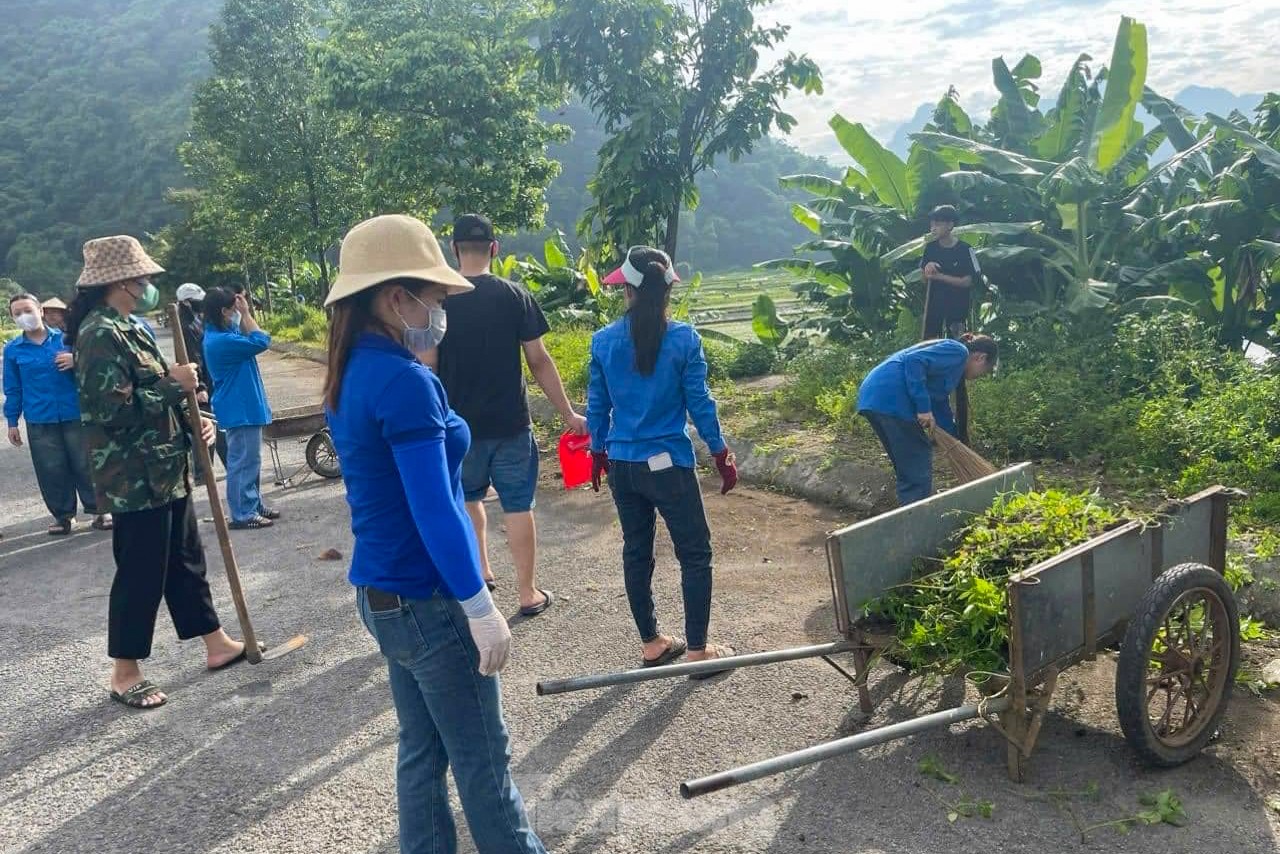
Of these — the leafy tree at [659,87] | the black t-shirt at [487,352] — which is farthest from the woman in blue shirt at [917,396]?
the leafy tree at [659,87]

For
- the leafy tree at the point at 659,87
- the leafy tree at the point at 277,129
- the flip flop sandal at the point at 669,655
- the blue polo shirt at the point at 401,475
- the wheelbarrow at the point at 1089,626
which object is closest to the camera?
the blue polo shirt at the point at 401,475

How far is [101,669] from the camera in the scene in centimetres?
500

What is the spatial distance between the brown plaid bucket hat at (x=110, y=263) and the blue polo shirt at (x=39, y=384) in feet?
11.7

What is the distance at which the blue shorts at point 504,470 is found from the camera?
514 cm

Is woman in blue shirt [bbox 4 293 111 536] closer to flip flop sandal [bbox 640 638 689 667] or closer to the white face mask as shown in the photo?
flip flop sandal [bbox 640 638 689 667]

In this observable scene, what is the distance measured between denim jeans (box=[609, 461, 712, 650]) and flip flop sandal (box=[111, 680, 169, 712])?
223 centimetres

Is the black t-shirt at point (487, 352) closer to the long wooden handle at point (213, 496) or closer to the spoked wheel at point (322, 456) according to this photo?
the long wooden handle at point (213, 496)

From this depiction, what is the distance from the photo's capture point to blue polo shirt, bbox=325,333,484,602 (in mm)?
2352

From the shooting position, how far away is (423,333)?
262 cm

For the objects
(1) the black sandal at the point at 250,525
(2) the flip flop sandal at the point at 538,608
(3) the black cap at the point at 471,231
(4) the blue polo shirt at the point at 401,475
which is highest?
(3) the black cap at the point at 471,231

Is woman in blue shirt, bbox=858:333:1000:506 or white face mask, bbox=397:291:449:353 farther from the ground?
white face mask, bbox=397:291:449:353

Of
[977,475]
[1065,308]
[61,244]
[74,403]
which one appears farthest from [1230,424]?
[61,244]

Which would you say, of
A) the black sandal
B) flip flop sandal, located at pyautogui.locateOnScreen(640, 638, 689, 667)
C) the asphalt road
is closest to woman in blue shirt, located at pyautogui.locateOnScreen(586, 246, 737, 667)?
flip flop sandal, located at pyautogui.locateOnScreen(640, 638, 689, 667)

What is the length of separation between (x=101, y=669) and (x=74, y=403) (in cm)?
342
